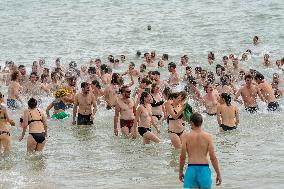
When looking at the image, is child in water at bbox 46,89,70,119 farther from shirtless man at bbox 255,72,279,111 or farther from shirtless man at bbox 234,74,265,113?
shirtless man at bbox 255,72,279,111

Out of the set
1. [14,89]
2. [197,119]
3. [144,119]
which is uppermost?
[197,119]

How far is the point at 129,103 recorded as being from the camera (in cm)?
1436

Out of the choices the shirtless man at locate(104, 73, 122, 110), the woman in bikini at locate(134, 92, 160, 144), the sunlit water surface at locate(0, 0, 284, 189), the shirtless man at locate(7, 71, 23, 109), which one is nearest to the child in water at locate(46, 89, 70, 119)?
the sunlit water surface at locate(0, 0, 284, 189)

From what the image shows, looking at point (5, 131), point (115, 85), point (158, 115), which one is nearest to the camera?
point (5, 131)

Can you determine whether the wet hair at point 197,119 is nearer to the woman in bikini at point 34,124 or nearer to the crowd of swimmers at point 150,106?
the crowd of swimmers at point 150,106

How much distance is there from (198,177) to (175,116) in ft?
12.7

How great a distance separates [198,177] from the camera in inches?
344

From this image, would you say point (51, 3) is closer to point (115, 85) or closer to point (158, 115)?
point (115, 85)

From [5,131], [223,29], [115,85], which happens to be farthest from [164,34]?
[5,131]

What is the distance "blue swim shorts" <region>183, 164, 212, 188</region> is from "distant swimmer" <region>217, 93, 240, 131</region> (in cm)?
570

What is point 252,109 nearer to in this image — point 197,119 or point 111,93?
point 111,93

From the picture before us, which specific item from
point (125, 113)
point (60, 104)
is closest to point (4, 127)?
point (125, 113)

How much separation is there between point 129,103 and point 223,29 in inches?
939

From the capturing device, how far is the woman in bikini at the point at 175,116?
12555 millimetres
